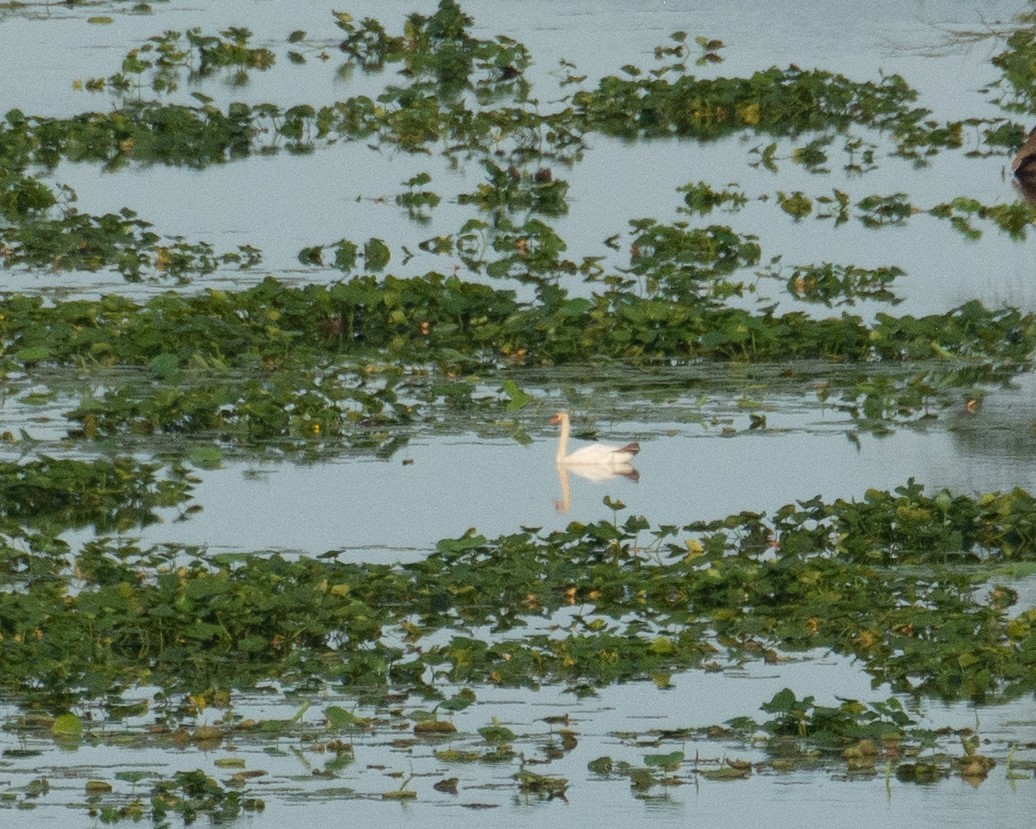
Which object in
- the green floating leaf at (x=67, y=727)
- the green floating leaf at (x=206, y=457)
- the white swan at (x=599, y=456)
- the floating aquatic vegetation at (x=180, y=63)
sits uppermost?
the floating aquatic vegetation at (x=180, y=63)

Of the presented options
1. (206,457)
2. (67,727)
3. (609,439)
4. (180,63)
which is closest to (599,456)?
(609,439)

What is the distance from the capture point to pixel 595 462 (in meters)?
11.5

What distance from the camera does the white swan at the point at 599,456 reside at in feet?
37.6

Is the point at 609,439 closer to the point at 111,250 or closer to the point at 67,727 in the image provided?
the point at 67,727

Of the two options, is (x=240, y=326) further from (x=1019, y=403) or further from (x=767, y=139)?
(x=767, y=139)

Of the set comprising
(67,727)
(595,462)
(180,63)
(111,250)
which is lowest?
(67,727)

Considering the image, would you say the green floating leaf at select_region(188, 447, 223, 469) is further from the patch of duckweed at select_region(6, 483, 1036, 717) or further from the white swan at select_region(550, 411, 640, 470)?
the white swan at select_region(550, 411, 640, 470)

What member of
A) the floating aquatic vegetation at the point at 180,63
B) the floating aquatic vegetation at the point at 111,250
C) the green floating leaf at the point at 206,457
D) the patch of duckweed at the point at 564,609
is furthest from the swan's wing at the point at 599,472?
the floating aquatic vegetation at the point at 180,63

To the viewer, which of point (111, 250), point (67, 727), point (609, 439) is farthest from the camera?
point (111, 250)

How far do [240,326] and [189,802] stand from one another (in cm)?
652

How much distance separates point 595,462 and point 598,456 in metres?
0.03

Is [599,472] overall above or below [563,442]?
below

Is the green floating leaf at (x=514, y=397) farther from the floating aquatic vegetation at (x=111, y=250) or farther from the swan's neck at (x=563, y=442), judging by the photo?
the floating aquatic vegetation at (x=111, y=250)

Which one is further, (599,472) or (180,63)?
(180,63)
